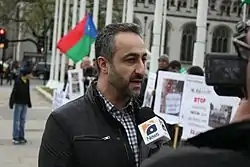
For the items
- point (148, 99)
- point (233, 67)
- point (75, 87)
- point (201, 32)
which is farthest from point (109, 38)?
point (201, 32)

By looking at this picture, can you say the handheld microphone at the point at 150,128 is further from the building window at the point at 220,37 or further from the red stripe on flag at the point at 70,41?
the building window at the point at 220,37

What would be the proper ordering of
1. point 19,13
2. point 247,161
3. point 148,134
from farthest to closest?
point 19,13
point 148,134
point 247,161

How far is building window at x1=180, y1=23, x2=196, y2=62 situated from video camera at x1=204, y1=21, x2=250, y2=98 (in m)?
58.4

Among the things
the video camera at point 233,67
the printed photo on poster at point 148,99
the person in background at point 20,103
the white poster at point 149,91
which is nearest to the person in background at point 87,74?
the person in background at point 20,103

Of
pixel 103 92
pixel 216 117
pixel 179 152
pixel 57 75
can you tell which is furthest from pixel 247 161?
pixel 57 75

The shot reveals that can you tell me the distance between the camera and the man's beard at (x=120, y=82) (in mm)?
2973

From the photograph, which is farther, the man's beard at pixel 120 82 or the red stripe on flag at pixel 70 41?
the red stripe on flag at pixel 70 41

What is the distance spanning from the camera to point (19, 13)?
56562 millimetres

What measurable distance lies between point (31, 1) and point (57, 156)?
165ft

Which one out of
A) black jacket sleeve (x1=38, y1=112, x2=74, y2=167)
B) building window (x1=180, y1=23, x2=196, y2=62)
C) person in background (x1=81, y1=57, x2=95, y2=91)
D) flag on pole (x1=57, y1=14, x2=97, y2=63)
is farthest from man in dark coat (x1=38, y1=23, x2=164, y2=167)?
building window (x1=180, y1=23, x2=196, y2=62)

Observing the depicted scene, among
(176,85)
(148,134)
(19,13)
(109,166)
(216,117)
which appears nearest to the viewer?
(109,166)

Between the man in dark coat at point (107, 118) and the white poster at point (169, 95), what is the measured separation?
589cm

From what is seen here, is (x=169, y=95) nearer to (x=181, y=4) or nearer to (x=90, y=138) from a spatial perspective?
(x=90, y=138)

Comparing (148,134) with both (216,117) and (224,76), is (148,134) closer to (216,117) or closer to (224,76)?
(224,76)
